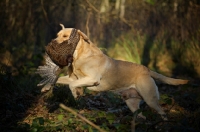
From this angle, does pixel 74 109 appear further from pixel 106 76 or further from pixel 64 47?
pixel 64 47

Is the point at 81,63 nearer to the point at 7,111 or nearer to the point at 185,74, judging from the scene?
the point at 7,111

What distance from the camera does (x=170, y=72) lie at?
1216 centimetres

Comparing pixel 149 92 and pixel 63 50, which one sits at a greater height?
pixel 63 50

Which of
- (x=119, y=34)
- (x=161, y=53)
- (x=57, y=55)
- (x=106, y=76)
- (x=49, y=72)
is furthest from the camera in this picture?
(x=119, y=34)

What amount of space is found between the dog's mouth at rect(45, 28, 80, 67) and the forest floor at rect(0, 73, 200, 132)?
88 cm

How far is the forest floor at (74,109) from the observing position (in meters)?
4.58

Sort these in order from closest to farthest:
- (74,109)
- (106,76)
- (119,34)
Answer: (74,109), (106,76), (119,34)

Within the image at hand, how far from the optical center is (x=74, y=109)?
5523mm

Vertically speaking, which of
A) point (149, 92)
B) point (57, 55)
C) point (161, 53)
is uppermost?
point (57, 55)

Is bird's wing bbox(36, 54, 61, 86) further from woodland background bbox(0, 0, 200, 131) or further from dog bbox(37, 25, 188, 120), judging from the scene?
woodland background bbox(0, 0, 200, 131)

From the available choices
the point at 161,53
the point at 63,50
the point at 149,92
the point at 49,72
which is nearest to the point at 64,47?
the point at 63,50

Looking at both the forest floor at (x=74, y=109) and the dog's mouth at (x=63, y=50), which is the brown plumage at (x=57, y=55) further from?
the forest floor at (x=74, y=109)

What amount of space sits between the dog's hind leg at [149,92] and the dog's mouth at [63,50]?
144cm

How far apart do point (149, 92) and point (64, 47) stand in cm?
179
